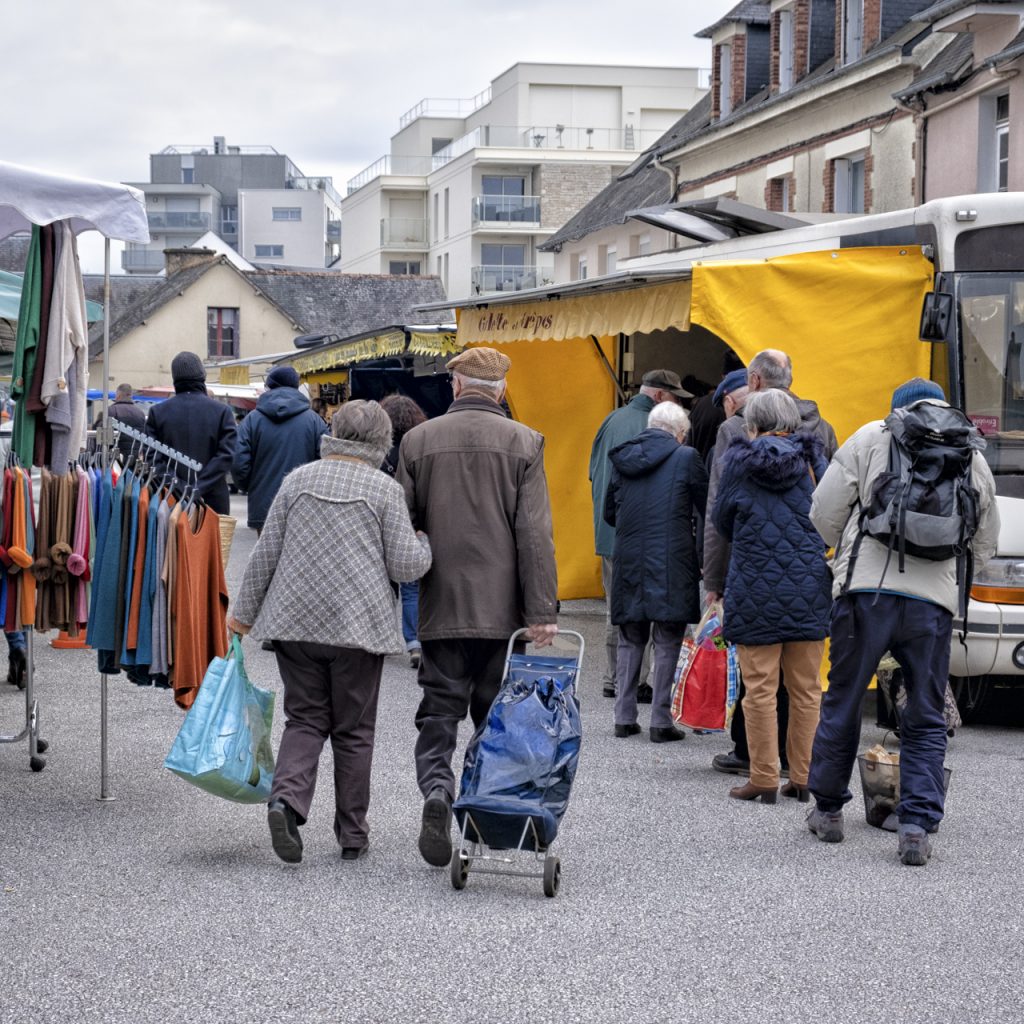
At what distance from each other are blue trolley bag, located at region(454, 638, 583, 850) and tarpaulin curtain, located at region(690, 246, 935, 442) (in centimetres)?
385

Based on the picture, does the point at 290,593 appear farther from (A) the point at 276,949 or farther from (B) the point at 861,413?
(B) the point at 861,413

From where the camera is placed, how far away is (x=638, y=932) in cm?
532

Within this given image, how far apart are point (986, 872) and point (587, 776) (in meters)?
2.16

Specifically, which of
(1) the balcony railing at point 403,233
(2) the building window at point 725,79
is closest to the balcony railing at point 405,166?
(1) the balcony railing at point 403,233

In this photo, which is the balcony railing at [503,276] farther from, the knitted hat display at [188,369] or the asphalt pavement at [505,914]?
the asphalt pavement at [505,914]

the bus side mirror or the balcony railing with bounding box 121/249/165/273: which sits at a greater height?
the balcony railing with bounding box 121/249/165/273

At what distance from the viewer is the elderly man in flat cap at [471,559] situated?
620 centimetres

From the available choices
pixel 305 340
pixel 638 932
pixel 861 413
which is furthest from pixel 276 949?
pixel 305 340

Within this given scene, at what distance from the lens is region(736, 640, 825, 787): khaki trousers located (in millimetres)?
7195

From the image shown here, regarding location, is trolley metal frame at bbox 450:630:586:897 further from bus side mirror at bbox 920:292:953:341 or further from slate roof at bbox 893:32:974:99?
slate roof at bbox 893:32:974:99

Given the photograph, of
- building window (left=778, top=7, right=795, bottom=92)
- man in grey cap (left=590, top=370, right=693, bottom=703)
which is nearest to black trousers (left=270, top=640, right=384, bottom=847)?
man in grey cap (left=590, top=370, right=693, bottom=703)

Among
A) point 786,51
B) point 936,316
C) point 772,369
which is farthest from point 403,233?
point 772,369

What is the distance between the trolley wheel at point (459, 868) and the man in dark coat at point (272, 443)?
6.08 m

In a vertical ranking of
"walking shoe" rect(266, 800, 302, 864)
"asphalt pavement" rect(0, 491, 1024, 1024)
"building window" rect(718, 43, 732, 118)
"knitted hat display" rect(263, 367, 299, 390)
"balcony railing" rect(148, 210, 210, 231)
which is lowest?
"asphalt pavement" rect(0, 491, 1024, 1024)
